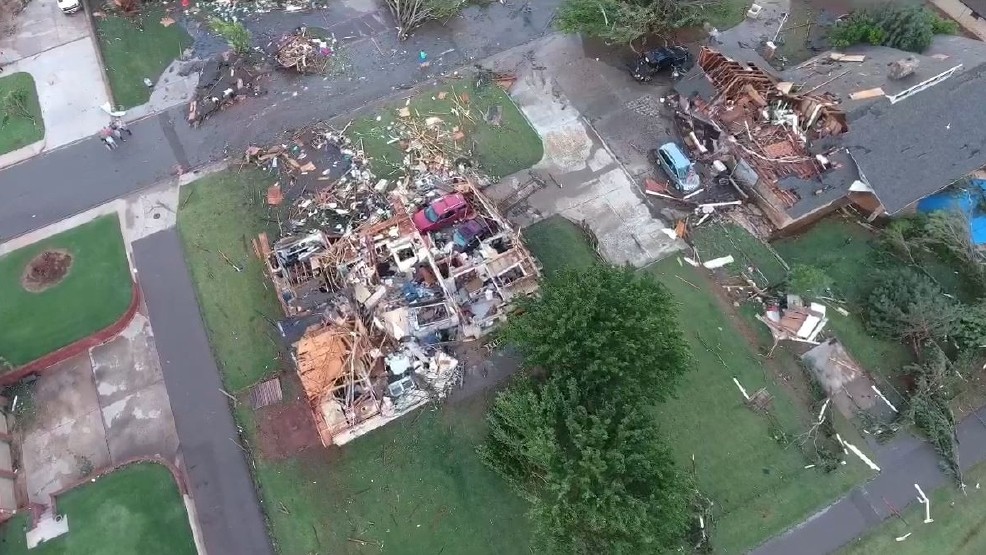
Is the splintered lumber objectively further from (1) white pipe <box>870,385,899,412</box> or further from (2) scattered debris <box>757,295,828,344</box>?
(1) white pipe <box>870,385,899,412</box>

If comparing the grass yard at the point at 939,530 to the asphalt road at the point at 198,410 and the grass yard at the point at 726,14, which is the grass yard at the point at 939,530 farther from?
the grass yard at the point at 726,14

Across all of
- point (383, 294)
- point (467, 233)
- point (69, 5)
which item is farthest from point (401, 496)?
point (69, 5)

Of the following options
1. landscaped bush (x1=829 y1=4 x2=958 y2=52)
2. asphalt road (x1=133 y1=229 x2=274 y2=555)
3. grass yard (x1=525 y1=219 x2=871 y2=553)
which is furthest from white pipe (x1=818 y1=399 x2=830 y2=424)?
asphalt road (x1=133 y1=229 x2=274 y2=555)

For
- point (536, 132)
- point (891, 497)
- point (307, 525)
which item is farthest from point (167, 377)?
point (891, 497)

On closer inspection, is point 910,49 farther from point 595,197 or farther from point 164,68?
point 164,68

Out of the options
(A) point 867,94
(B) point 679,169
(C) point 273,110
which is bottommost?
(B) point 679,169

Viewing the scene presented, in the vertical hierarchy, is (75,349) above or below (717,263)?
below

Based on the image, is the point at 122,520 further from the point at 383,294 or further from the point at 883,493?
the point at 883,493
